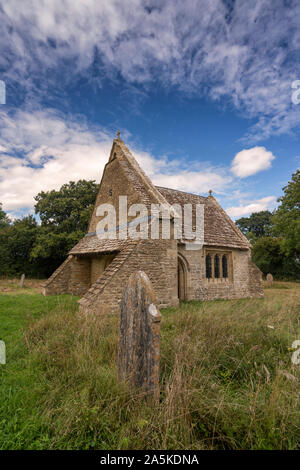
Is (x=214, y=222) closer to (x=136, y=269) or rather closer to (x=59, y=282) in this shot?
(x=136, y=269)

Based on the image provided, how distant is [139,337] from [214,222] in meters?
14.2

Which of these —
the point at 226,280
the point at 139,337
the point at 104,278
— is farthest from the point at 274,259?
the point at 139,337

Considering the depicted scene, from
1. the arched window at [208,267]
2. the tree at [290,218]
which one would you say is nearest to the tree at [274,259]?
the tree at [290,218]

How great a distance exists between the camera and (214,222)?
16.3m

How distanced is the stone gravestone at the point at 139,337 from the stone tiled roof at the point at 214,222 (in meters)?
10.8

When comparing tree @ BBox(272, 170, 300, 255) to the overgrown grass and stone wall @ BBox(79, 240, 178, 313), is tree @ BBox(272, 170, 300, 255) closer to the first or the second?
stone wall @ BBox(79, 240, 178, 313)

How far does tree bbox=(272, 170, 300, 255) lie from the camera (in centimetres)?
2530

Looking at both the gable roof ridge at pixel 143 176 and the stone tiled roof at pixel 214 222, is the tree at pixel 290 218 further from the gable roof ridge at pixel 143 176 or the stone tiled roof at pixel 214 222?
the gable roof ridge at pixel 143 176

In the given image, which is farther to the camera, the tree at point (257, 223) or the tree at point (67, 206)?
the tree at point (257, 223)

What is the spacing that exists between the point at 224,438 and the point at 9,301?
9430 mm

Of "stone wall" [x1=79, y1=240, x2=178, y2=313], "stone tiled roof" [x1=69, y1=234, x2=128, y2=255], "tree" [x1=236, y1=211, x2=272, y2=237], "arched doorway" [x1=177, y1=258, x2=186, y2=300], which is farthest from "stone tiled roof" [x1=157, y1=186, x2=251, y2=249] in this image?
"tree" [x1=236, y1=211, x2=272, y2=237]

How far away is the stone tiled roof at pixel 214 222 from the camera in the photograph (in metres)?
14.7

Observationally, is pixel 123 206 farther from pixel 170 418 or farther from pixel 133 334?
pixel 170 418
